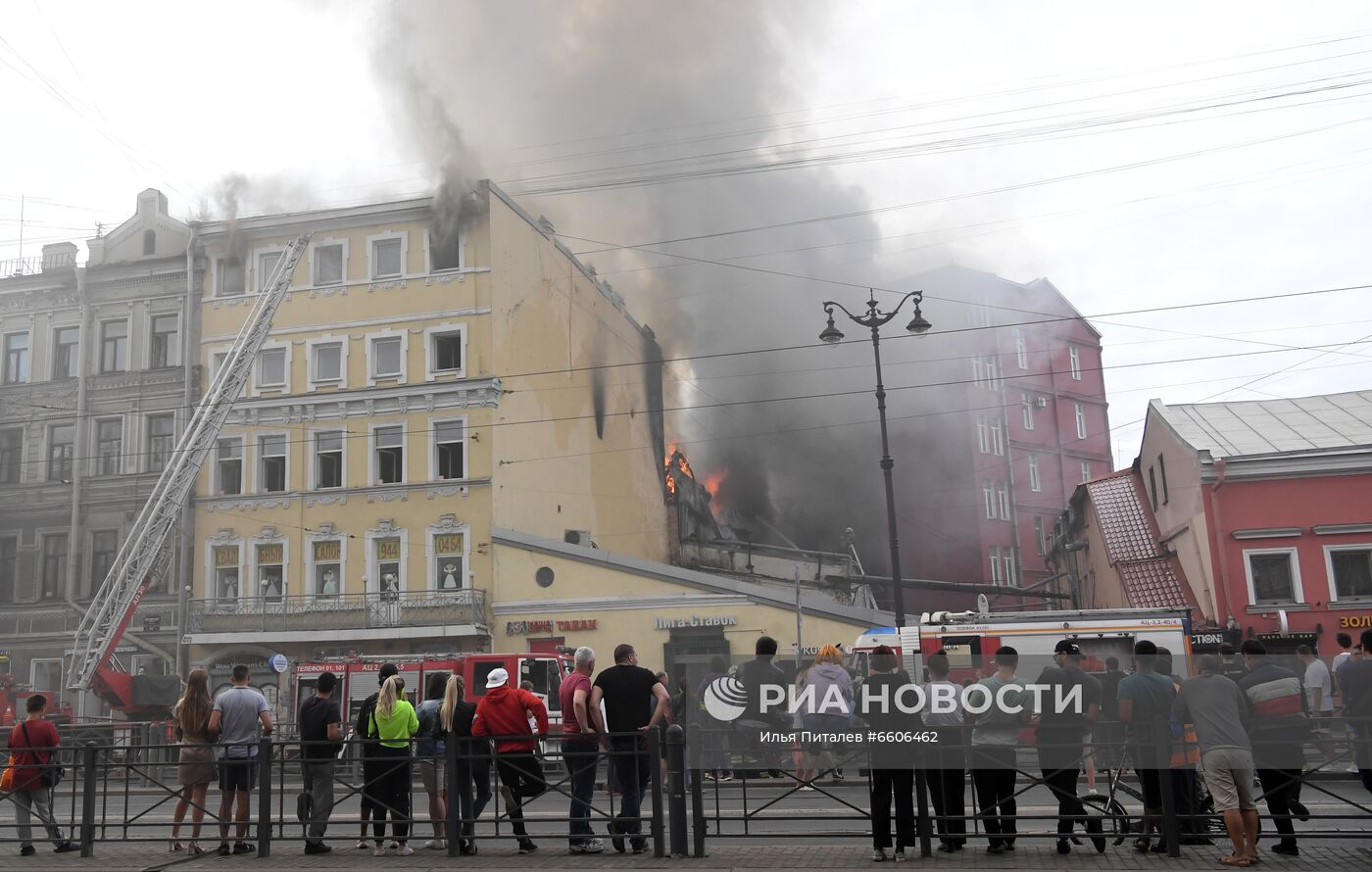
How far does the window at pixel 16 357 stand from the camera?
1511 inches

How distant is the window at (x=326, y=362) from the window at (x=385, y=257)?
2633 mm

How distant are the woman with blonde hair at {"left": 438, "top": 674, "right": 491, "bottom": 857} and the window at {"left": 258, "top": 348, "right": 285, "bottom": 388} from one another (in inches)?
1114

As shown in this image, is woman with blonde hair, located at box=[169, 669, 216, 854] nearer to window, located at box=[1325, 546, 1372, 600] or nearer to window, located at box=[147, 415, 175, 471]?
window, located at box=[1325, 546, 1372, 600]

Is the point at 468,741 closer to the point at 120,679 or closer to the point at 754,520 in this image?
the point at 120,679

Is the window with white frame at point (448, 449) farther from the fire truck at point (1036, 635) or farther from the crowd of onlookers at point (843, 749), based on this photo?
the crowd of onlookers at point (843, 749)

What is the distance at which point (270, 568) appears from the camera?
35844 mm

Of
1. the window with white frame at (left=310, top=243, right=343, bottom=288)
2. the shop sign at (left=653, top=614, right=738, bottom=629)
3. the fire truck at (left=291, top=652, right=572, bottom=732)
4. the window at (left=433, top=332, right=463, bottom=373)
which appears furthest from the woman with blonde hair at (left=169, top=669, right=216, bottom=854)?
the window with white frame at (left=310, top=243, right=343, bottom=288)

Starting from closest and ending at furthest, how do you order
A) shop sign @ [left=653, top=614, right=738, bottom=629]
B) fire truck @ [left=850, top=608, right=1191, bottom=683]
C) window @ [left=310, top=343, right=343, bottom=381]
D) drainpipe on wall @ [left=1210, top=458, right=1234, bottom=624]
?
fire truck @ [left=850, top=608, right=1191, bottom=683], drainpipe on wall @ [left=1210, top=458, right=1234, bottom=624], shop sign @ [left=653, top=614, right=738, bottom=629], window @ [left=310, top=343, right=343, bottom=381]

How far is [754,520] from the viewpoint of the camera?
52.8 meters

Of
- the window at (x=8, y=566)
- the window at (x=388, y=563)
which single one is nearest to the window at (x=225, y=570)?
the window at (x=388, y=563)

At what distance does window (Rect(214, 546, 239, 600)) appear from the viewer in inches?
1412

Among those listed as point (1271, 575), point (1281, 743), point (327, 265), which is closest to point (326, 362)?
point (327, 265)

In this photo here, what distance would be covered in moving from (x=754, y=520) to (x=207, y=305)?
25.4 m

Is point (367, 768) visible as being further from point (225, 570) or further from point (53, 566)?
point (53, 566)
